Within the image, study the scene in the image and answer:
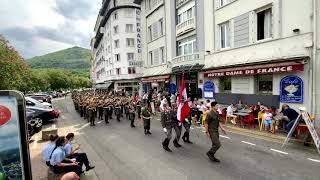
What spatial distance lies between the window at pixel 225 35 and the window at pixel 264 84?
3934mm

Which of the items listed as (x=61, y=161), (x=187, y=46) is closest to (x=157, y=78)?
(x=187, y=46)

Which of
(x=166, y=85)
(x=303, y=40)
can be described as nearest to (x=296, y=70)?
(x=303, y=40)

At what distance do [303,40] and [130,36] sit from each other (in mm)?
36281

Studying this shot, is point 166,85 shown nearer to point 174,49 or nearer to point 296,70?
point 174,49

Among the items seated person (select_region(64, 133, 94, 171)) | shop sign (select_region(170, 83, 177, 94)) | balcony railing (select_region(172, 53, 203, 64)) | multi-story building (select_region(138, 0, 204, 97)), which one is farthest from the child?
shop sign (select_region(170, 83, 177, 94))

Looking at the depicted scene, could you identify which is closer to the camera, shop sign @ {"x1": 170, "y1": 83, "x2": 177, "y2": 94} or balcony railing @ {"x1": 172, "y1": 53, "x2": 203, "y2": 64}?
balcony railing @ {"x1": 172, "y1": 53, "x2": 203, "y2": 64}

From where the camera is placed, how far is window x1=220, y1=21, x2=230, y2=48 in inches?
716

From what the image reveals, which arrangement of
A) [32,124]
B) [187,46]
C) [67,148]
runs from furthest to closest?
[187,46], [32,124], [67,148]

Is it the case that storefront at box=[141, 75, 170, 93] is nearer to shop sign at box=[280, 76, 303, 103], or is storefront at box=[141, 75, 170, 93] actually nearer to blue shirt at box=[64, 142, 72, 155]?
shop sign at box=[280, 76, 303, 103]

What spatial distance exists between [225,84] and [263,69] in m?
4.82

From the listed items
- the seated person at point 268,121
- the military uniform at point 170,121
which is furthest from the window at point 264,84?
the military uniform at point 170,121

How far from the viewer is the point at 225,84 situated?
18719 mm

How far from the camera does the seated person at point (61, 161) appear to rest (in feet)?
21.0

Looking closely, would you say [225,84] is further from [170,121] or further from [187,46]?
[170,121]
